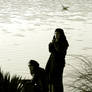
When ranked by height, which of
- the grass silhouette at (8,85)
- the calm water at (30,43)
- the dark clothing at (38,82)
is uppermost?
the grass silhouette at (8,85)

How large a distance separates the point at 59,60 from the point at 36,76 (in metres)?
0.36

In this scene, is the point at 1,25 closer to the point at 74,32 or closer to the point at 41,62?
the point at 74,32

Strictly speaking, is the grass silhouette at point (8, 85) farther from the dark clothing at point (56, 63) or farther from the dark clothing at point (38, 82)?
the dark clothing at point (56, 63)

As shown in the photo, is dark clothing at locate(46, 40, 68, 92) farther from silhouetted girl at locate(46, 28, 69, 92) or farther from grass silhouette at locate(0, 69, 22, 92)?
grass silhouette at locate(0, 69, 22, 92)

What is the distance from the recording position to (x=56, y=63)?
4164 millimetres

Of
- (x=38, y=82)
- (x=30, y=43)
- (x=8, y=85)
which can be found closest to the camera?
(x=8, y=85)

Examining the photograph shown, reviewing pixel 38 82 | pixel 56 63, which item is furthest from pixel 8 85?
pixel 56 63

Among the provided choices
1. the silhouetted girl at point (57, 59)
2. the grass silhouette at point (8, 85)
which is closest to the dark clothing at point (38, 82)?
the silhouetted girl at point (57, 59)

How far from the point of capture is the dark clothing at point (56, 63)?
4.05 meters

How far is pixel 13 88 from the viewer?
3650mm

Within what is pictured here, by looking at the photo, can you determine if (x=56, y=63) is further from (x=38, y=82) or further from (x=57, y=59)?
(x=38, y=82)

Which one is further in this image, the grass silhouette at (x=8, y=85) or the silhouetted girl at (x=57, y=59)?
the silhouetted girl at (x=57, y=59)

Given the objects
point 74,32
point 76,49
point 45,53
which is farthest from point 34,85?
point 74,32

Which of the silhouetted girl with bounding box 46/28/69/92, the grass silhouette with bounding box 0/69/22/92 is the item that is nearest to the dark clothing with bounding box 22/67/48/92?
the silhouetted girl with bounding box 46/28/69/92
